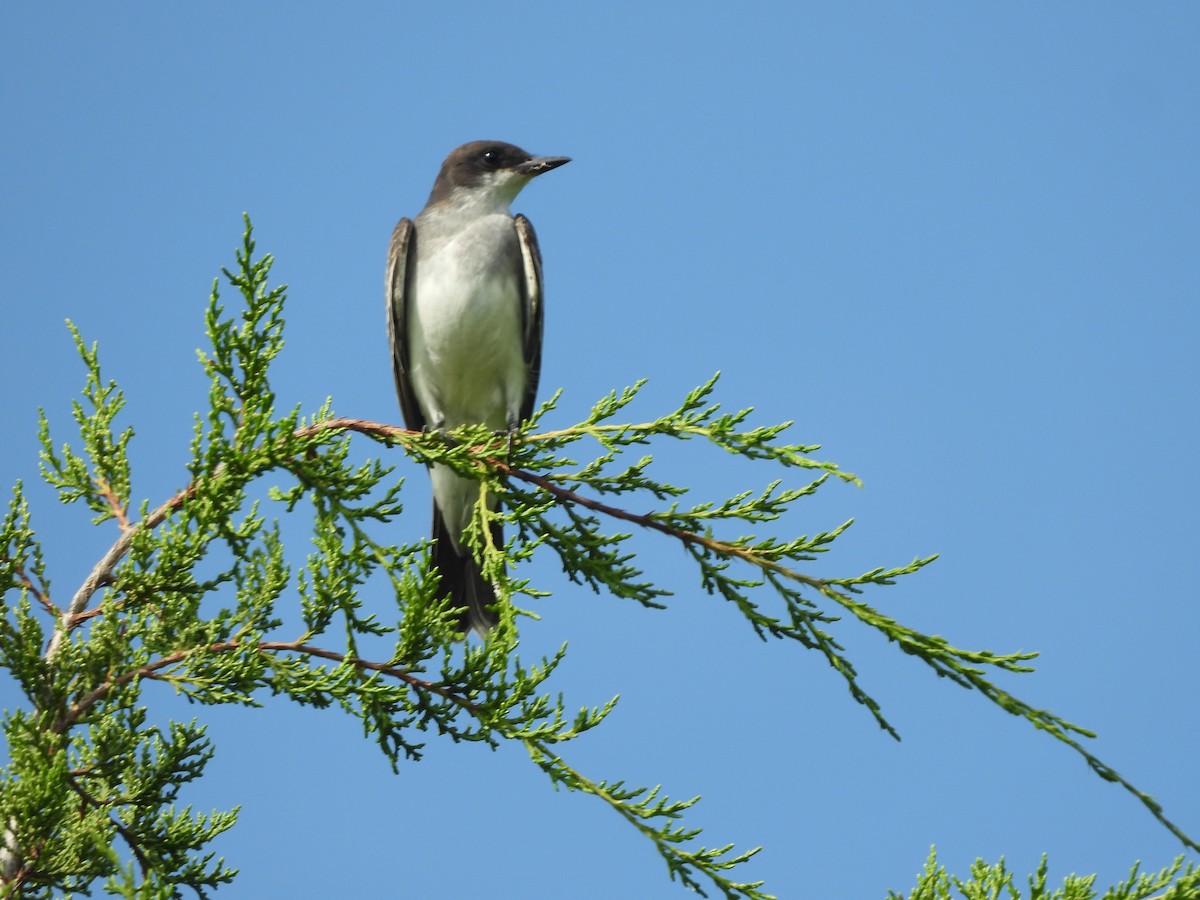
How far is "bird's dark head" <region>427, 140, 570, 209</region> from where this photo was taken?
282 inches

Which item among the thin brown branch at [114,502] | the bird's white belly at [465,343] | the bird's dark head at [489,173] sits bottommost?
the thin brown branch at [114,502]

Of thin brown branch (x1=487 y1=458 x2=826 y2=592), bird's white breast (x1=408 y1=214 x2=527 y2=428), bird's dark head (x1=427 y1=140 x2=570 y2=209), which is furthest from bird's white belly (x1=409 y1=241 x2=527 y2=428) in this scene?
thin brown branch (x1=487 y1=458 x2=826 y2=592)

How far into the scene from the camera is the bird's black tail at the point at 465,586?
237 inches

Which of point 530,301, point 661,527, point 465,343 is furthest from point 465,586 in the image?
point 661,527

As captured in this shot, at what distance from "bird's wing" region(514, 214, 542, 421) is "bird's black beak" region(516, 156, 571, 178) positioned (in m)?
0.52

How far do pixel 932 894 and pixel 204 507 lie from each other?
2465 mm

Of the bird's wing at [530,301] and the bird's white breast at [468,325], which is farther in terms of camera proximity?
the bird's wing at [530,301]

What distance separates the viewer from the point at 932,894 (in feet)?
12.4

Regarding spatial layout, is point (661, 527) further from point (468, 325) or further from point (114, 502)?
point (468, 325)

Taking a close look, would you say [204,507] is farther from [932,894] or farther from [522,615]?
[932,894]

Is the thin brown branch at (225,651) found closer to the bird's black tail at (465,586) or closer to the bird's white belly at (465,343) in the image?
the bird's black tail at (465,586)

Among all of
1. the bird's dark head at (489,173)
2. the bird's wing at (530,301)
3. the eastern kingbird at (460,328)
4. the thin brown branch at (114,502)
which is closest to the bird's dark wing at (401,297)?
the eastern kingbird at (460,328)

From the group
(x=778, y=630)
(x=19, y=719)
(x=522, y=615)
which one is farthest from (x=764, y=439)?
(x=19, y=719)

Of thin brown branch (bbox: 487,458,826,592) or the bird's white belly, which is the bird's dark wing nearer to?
the bird's white belly
